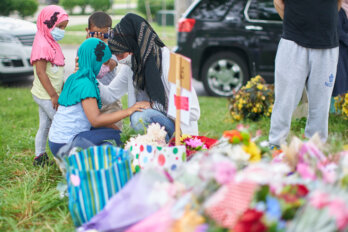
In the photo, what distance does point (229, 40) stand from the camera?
6.35 metres

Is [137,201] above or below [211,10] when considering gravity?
below

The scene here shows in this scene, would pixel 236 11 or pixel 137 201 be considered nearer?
pixel 137 201

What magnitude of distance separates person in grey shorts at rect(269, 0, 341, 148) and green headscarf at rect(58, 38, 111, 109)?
130 centimetres

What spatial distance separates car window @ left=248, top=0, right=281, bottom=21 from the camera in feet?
20.5

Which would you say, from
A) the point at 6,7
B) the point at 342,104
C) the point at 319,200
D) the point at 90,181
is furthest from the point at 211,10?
the point at 6,7

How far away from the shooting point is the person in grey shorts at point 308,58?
3.09 metres

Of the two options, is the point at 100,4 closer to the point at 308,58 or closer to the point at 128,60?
the point at 128,60

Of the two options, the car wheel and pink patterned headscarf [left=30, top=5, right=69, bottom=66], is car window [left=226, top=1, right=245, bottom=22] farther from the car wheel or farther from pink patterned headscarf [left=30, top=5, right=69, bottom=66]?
pink patterned headscarf [left=30, top=5, right=69, bottom=66]

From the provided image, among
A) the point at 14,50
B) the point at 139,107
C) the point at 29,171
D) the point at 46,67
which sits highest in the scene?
the point at 46,67

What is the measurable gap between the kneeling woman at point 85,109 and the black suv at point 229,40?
3379mm

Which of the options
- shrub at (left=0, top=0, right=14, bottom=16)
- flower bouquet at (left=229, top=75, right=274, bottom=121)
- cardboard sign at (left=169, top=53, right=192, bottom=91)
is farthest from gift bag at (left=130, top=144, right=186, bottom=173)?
shrub at (left=0, top=0, right=14, bottom=16)

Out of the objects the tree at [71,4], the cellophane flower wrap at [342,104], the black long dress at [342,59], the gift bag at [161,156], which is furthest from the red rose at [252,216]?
the tree at [71,4]

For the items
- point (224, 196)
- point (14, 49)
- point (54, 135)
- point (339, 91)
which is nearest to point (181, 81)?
point (224, 196)

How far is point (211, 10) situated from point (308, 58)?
3.47 metres
